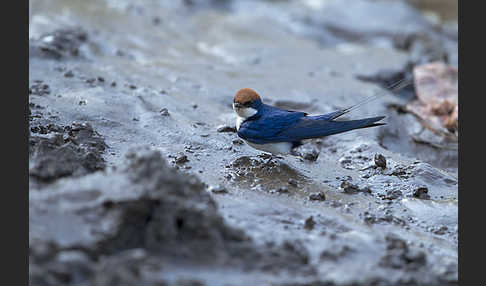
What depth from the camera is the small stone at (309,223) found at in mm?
3527

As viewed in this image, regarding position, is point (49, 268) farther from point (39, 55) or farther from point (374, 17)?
point (374, 17)

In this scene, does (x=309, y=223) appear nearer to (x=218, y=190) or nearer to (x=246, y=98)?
(x=218, y=190)

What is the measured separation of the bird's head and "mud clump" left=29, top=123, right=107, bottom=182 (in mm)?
1127

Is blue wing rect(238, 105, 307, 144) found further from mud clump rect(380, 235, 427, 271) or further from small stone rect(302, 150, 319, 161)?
mud clump rect(380, 235, 427, 271)

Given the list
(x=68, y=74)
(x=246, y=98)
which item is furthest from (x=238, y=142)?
(x=68, y=74)

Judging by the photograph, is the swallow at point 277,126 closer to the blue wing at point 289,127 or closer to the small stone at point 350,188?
the blue wing at point 289,127

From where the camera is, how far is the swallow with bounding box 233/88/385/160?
462 cm

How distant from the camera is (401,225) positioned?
12.5 ft

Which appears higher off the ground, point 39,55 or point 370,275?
point 39,55

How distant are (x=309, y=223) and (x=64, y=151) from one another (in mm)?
Answer: 1618

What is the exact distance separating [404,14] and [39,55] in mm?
6431

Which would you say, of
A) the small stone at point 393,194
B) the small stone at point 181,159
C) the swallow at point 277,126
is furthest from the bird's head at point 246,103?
the small stone at point 393,194

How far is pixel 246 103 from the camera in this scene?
4770mm

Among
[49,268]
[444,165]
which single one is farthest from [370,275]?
[444,165]
